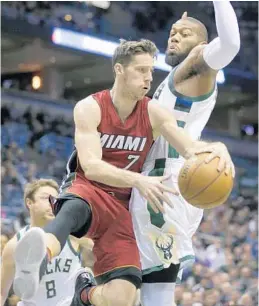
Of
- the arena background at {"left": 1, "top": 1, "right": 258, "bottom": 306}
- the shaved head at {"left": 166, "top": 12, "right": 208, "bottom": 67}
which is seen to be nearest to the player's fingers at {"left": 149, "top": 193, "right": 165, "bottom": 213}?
the shaved head at {"left": 166, "top": 12, "right": 208, "bottom": 67}

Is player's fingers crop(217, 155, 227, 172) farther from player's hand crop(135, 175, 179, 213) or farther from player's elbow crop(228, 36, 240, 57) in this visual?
player's elbow crop(228, 36, 240, 57)

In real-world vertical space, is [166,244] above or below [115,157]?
below

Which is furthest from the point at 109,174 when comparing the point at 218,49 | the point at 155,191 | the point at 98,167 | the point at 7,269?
the point at 7,269

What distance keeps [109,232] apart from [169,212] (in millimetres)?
430

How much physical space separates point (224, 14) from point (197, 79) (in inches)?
19.6

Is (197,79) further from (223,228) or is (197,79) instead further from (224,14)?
(223,228)

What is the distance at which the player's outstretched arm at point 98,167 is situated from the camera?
3.89 m

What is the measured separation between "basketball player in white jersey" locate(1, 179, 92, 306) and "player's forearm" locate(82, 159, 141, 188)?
141 cm

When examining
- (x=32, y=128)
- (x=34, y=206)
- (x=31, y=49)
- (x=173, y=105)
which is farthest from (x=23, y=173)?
(x=173, y=105)

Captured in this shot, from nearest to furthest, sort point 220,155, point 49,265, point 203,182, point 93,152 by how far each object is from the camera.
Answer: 1. point 203,182
2. point 220,155
3. point 93,152
4. point 49,265

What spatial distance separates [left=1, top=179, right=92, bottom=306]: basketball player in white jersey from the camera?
17.7 ft

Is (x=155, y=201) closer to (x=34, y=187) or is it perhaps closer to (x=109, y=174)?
(x=109, y=174)

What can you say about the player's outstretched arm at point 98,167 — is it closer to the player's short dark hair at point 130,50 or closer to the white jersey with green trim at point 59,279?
the player's short dark hair at point 130,50

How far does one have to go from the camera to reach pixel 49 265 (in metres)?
5.54
